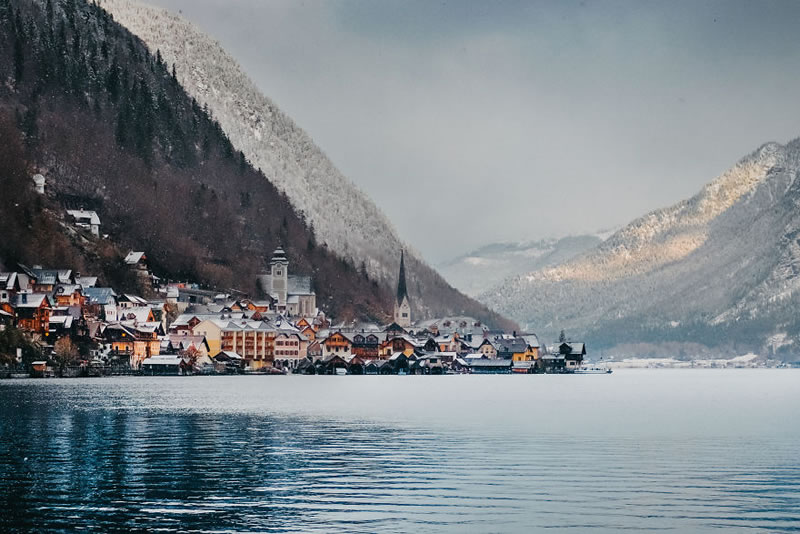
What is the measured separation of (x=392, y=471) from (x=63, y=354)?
397 feet

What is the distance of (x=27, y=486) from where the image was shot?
41.2 meters

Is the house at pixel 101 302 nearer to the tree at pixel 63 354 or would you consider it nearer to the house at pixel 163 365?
the house at pixel 163 365

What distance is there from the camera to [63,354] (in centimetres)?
15950

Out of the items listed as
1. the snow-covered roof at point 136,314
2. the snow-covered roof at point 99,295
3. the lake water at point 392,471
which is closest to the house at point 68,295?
the snow-covered roof at point 99,295

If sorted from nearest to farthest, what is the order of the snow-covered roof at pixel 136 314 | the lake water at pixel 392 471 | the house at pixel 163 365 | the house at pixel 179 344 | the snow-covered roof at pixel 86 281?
the lake water at pixel 392 471 < the house at pixel 163 365 < the snow-covered roof at pixel 136 314 < the snow-covered roof at pixel 86 281 < the house at pixel 179 344

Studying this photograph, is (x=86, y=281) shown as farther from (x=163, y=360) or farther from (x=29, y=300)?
(x=29, y=300)

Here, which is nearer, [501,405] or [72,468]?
[72,468]

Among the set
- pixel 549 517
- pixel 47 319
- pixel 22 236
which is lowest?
pixel 549 517

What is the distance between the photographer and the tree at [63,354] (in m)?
158

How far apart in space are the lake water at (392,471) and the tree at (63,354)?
74.7 metres

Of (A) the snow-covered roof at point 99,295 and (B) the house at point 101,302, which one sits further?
(A) the snow-covered roof at point 99,295

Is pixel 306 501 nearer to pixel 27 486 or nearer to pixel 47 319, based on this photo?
pixel 27 486

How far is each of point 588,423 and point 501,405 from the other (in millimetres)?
23553

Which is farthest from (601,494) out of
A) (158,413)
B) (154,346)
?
(154,346)
